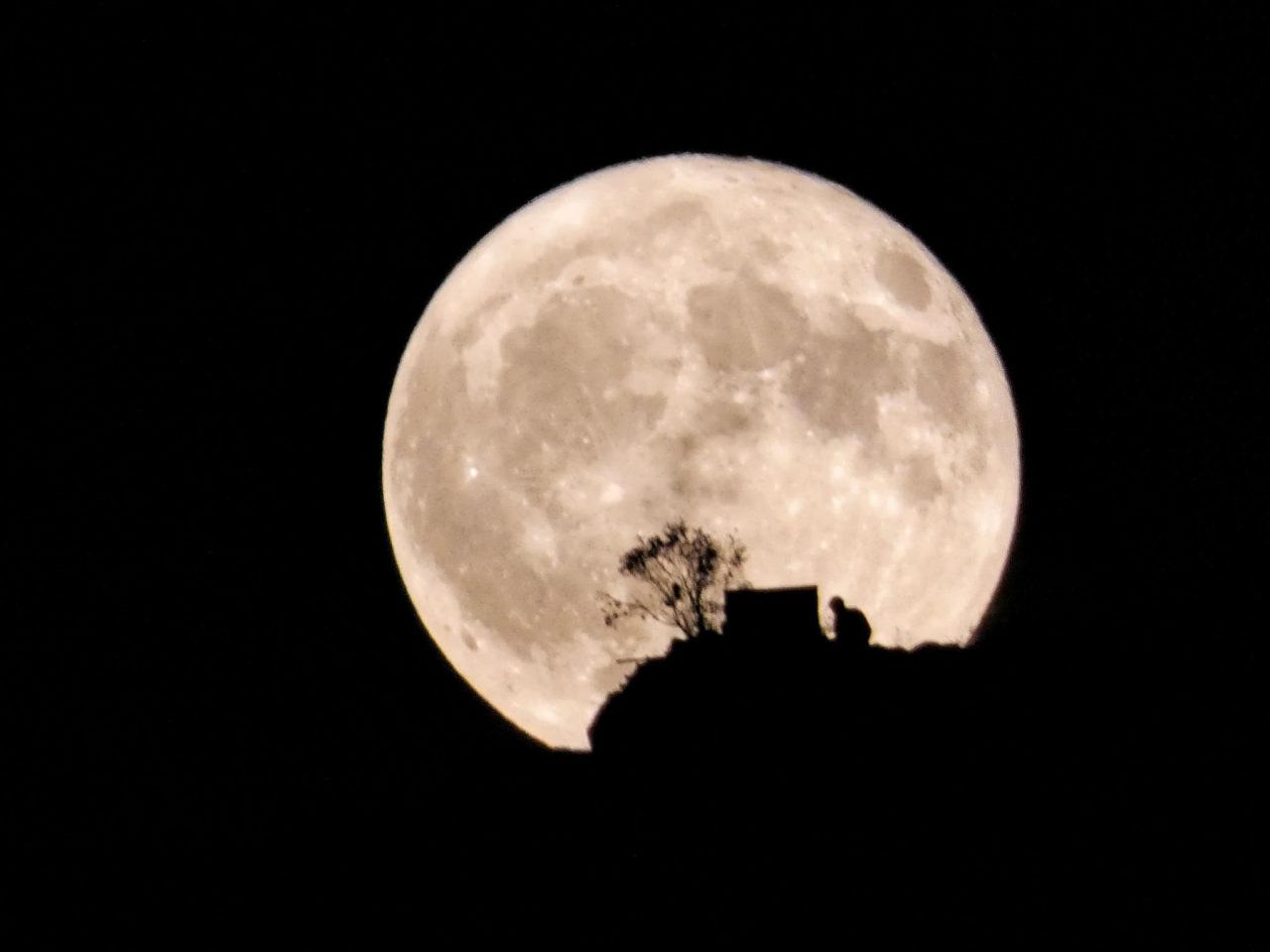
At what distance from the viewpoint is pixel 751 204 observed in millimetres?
9852

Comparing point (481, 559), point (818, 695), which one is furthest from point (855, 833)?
point (481, 559)

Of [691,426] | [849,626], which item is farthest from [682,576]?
[849,626]

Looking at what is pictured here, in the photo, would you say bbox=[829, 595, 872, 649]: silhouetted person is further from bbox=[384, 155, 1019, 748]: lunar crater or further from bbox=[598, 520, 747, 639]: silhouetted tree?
bbox=[598, 520, 747, 639]: silhouetted tree

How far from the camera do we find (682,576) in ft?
27.2

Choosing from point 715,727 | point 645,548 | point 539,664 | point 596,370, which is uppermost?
point 596,370

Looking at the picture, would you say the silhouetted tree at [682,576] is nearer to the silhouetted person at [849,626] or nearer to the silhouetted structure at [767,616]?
the silhouetted structure at [767,616]

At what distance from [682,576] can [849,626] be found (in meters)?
1.56

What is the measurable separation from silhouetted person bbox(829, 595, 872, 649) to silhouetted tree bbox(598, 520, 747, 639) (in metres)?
0.91

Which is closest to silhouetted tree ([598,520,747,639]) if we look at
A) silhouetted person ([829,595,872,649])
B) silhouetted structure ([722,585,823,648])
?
silhouetted structure ([722,585,823,648])

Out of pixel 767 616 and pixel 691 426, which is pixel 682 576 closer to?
pixel 767 616

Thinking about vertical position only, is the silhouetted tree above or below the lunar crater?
below

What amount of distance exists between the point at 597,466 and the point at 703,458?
3.33 ft

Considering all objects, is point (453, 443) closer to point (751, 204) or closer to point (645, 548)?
point (645, 548)

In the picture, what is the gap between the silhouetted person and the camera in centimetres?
796
